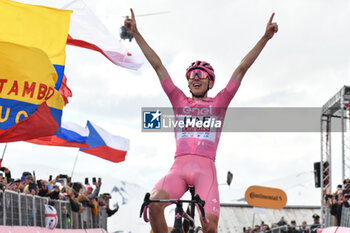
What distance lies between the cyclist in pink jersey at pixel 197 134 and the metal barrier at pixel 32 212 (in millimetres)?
5992

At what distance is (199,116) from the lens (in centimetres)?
661

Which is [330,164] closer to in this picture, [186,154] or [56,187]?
[56,187]

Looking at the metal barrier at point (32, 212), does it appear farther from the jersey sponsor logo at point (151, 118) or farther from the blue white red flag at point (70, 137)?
the blue white red flag at point (70, 137)

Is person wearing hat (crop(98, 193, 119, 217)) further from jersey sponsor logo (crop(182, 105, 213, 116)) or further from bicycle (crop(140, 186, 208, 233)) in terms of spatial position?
bicycle (crop(140, 186, 208, 233))

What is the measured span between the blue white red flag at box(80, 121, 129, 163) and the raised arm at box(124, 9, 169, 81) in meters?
16.9

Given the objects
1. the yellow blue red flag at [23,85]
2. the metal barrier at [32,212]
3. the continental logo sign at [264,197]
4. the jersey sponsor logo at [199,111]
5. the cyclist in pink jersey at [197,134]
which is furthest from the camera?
the continental logo sign at [264,197]

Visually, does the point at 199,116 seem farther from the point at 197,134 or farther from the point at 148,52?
the point at 148,52

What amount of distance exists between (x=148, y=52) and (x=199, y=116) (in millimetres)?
917

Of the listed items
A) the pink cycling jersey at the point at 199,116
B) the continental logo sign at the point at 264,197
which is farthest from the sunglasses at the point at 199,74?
the continental logo sign at the point at 264,197

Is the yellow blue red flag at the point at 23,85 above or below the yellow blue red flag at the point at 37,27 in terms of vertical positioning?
below

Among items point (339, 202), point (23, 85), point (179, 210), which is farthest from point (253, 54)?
point (339, 202)

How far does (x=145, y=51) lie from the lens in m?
6.82

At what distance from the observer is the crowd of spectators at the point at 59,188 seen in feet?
43.7

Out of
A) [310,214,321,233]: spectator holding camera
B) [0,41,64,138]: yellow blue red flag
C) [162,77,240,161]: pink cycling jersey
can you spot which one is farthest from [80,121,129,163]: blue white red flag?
[162,77,240,161]: pink cycling jersey
